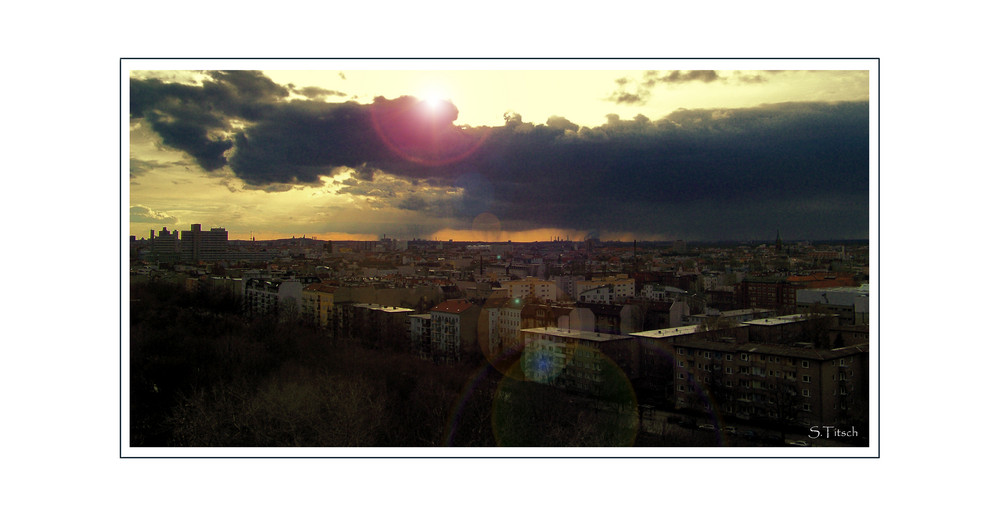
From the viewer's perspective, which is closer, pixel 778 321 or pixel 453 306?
pixel 778 321

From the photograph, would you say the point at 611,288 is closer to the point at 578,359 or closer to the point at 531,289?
the point at 531,289

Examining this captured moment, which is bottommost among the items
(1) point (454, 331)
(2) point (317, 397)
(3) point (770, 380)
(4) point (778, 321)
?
(2) point (317, 397)

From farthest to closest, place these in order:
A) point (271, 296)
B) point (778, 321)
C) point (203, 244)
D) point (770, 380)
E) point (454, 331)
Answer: point (271, 296) → point (203, 244) → point (454, 331) → point (778, 321) → point (770, 380)

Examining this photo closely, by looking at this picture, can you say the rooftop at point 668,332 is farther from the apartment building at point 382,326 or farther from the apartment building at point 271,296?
the apartment building at point 271,296

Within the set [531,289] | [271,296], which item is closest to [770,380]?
[531,289]

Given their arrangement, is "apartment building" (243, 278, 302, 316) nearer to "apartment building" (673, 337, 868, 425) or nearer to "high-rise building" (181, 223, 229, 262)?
"high-rise building" (181, 223, 229, 262)

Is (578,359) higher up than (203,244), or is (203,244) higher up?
(203,244)

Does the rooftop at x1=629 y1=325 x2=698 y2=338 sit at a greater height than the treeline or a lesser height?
greater

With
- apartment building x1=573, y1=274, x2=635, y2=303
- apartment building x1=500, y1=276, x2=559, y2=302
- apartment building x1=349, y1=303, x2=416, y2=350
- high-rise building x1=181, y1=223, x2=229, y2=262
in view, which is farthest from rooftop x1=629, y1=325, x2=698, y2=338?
high-rise building x1=181, y1=223, x2=229, y2=262

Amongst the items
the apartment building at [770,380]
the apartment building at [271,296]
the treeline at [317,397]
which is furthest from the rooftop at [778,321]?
the apartment building at [271,296]

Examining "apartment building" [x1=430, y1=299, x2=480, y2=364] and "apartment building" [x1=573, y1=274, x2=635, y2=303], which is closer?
"apartment building" [x1=430, y1=299, x2=480, y2=364]
